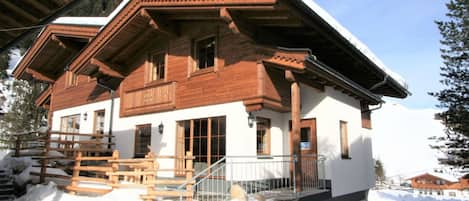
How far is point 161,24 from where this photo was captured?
10375 mm

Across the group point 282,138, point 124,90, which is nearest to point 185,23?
point 124,90

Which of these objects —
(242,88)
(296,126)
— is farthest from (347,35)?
(296,126)

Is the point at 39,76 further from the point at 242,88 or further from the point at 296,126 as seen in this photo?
the point at 296,126

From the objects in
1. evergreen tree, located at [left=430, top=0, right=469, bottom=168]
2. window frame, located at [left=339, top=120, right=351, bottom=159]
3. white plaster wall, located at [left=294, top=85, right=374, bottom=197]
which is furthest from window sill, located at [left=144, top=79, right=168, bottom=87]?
evergreen tree, located at [left=430, top=0, right=469, bottom=168]

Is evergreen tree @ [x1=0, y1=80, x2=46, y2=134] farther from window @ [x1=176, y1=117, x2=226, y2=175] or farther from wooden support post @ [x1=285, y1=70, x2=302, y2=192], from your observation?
wooden support post @ [x1=285, y1=70, x2=302, y2=192]

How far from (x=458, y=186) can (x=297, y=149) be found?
14614 mm

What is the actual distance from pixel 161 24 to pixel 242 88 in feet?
11.0

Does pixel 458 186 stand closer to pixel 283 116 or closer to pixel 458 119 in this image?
pixel 458 119

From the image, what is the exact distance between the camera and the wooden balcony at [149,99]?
10.6 m

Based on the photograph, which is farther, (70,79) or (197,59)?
(70,79)

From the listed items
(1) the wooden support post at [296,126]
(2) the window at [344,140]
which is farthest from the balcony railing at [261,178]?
(2) the window at [344,140]

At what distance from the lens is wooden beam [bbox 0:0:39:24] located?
4719 mm

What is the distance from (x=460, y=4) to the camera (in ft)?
46.3

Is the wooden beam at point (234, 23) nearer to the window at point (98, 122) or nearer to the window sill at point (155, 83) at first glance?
the window sill at point (155, 83)
